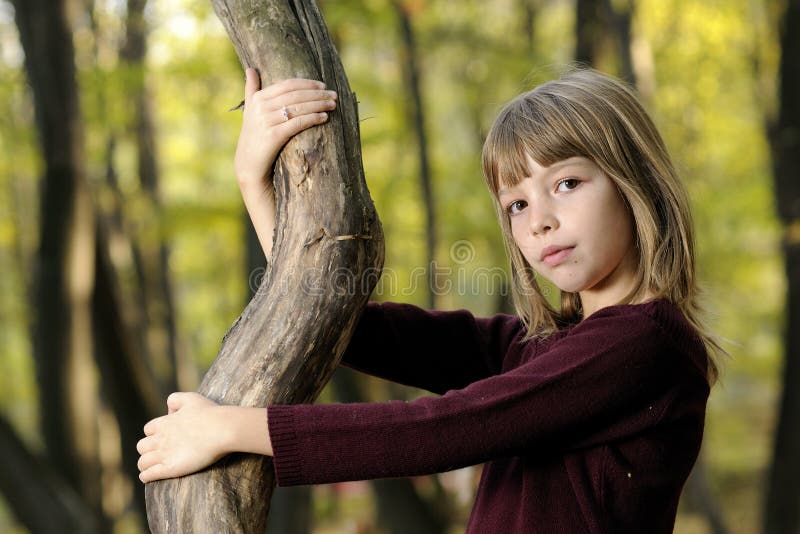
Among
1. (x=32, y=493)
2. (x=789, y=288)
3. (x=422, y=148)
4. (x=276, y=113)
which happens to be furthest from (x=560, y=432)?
(x=422, y=148)

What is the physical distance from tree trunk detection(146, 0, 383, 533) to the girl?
59 mm

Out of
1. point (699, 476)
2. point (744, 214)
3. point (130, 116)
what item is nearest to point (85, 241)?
point (130, 116)

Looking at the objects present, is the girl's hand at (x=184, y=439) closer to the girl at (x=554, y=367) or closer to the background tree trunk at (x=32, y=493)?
the girl at (x=554, y=367)

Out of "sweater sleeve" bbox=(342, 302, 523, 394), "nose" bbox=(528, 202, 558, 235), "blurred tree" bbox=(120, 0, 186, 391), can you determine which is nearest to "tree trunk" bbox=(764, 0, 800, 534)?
"sweater sleeve" bbox=(342, 302, 523, 394)

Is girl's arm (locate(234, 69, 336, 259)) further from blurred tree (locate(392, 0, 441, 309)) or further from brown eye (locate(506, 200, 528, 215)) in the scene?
blurred tree (locate(392, 0, 441, 309))

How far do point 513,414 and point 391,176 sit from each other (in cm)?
980

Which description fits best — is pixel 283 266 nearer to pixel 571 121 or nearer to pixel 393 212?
pixel 571 121

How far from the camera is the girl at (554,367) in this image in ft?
5.24

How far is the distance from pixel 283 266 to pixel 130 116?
10.3 m

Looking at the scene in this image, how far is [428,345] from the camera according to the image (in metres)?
2.18

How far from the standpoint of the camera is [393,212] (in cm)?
1210

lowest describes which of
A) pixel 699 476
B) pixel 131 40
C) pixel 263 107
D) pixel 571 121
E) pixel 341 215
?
pixel 699 476

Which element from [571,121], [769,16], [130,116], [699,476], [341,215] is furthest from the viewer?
[130,116]

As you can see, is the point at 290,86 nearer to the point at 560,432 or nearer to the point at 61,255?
the point at 560,432
